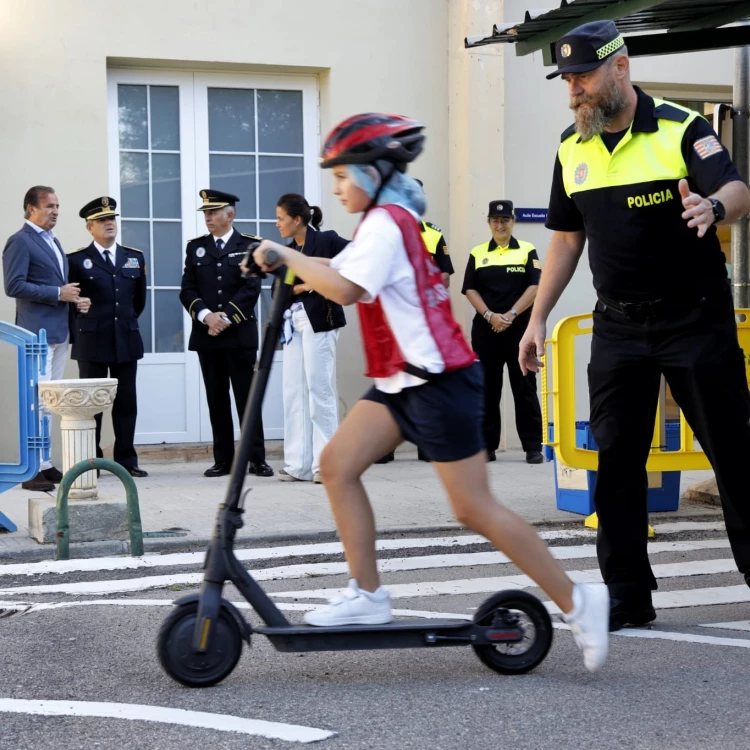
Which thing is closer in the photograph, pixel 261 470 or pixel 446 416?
pixel 446 416

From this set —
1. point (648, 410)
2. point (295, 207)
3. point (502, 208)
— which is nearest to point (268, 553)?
point (648, 410)

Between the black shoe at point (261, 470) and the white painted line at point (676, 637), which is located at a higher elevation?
the black shoe at point (261, 470)

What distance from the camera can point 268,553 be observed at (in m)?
6.78

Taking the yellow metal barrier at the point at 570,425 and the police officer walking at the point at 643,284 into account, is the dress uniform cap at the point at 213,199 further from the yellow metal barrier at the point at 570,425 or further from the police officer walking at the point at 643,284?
the police officer walking at the point at 643,284

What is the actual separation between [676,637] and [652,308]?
4.00ft

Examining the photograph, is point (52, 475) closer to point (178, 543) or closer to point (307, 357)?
point (307, 357)

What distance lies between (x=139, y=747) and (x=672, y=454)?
4.59 meters

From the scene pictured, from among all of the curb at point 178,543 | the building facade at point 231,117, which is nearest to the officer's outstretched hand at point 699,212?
the curb at point 178,543

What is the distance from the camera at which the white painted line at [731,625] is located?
500cm

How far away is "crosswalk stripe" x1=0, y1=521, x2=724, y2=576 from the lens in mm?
6395

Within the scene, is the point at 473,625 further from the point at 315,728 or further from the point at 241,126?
the point at 241,126

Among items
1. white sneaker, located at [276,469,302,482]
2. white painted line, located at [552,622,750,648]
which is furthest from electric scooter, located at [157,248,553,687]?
white sneaker, located at [276,469,302,482]

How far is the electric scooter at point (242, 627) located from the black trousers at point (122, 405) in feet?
20.0

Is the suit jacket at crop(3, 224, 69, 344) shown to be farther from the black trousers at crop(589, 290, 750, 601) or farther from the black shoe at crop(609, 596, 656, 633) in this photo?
the black shoe at crop(609, 596, 656, 633)
